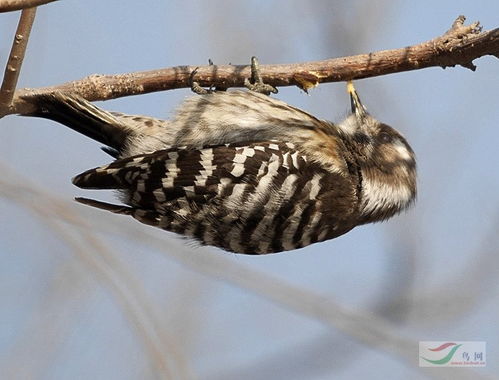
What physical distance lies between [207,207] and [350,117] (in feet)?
3.30

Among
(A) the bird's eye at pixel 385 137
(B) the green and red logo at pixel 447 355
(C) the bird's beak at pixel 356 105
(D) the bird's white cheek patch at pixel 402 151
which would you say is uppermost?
(C) the bird's beak at pixel 356 105

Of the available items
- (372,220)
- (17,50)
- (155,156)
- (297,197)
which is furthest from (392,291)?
(17,50)

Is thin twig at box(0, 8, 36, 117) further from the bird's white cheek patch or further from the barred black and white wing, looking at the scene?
the bird's white cheek patch

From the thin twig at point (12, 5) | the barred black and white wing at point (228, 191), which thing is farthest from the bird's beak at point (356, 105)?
the thin twig at point (12, 5)

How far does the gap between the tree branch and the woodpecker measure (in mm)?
110

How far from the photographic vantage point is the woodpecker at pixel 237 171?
3.33 meters

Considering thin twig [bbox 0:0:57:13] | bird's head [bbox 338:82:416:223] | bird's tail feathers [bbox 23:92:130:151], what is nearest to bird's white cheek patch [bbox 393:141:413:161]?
bird's head [bbox 338:82:416:223]

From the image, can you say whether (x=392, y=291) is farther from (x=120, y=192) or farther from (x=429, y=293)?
(x=120, y=192)

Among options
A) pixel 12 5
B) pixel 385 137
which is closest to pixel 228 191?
pixel 385 137

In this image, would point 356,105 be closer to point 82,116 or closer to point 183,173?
point 183,173

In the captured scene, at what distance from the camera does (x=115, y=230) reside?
4.48 meters

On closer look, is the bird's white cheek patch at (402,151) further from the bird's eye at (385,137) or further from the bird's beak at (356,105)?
the bird's beak at (356,105)

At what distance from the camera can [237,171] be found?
3.32 m

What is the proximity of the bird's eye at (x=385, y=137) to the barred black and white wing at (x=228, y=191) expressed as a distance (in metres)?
0.50
